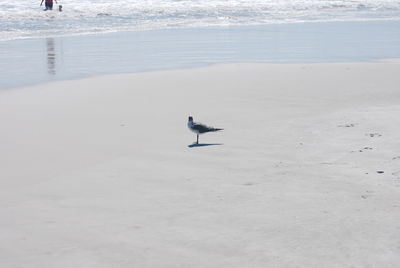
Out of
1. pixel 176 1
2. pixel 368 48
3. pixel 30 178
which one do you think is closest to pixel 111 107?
pixel 30 178

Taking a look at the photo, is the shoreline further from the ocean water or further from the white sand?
the white sand

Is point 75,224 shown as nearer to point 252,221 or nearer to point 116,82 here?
point 252,221

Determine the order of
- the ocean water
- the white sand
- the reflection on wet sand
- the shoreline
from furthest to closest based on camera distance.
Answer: the ocean water < the shoreline < the reflection on wet sand < the white sand

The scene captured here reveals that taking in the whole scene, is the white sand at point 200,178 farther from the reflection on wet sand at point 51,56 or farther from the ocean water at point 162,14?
the ocean water at point 162,14

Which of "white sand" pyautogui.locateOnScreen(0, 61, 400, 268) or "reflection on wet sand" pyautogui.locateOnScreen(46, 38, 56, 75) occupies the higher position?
"white sand" pyautogui.locateOnScreen(0, 61, 400, 268)

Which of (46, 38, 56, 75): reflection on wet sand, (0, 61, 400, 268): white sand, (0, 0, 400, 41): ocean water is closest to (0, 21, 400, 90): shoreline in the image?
(46, 38, 56, 75): reflection on wet sand

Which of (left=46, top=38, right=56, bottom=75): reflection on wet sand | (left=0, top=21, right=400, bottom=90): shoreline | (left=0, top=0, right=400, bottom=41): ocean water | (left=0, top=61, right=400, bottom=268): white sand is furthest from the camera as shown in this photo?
(left=0, top=0, right=400, bottom=41): ocean water

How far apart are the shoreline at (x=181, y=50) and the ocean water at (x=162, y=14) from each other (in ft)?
8.00

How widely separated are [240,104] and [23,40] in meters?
11.0

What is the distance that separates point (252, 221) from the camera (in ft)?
15.7

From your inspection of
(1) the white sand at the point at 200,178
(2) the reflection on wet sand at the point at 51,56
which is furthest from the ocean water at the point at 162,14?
(1) the white sand at the point at 200,178

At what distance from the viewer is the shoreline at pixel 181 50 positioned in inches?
507

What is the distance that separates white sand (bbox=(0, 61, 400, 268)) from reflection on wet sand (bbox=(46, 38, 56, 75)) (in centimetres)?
228

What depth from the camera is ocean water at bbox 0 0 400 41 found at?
22.5 meters
